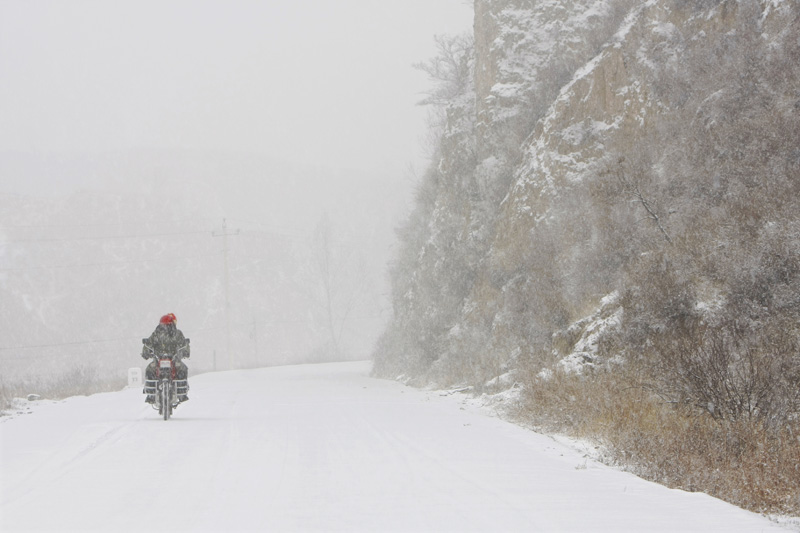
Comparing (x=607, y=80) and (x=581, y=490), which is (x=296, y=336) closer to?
(x=607, y=80)

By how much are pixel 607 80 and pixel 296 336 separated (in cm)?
9378

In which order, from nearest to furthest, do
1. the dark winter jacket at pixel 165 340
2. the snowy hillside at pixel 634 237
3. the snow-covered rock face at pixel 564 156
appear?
the snowy hillside at pixel 634 237 → the dark winter jacket at pixel 165 340 → the snow-covered rock face at pixel 564 156

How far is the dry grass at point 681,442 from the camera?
23.4 ft

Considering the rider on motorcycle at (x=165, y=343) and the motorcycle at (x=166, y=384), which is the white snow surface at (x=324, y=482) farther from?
the rider on motorcycle at (x=165, y=343)

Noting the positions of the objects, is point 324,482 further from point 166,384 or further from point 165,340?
point 165,340

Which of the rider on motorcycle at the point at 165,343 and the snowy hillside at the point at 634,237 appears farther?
the rider on motorcycle at the point at 165,343

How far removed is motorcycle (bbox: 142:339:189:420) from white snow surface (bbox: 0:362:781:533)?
83 centimetres

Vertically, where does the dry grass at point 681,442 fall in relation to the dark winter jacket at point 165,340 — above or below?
below

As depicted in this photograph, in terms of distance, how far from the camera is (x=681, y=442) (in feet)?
28.9

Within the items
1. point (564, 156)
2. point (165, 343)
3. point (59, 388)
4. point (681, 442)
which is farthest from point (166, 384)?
point (59, 388)

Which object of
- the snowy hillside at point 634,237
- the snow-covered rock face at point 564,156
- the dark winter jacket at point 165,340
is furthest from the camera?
the snow-covered rock face at point 564,156

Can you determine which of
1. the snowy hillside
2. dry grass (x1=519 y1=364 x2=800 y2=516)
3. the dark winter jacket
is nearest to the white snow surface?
dry grass (x1=519 y1=364 x2=800 y2=516)

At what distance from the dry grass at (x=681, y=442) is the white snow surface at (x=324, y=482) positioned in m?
0.41

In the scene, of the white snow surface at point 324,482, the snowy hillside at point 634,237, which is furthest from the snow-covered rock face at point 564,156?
the white snow surface at point 324,482
